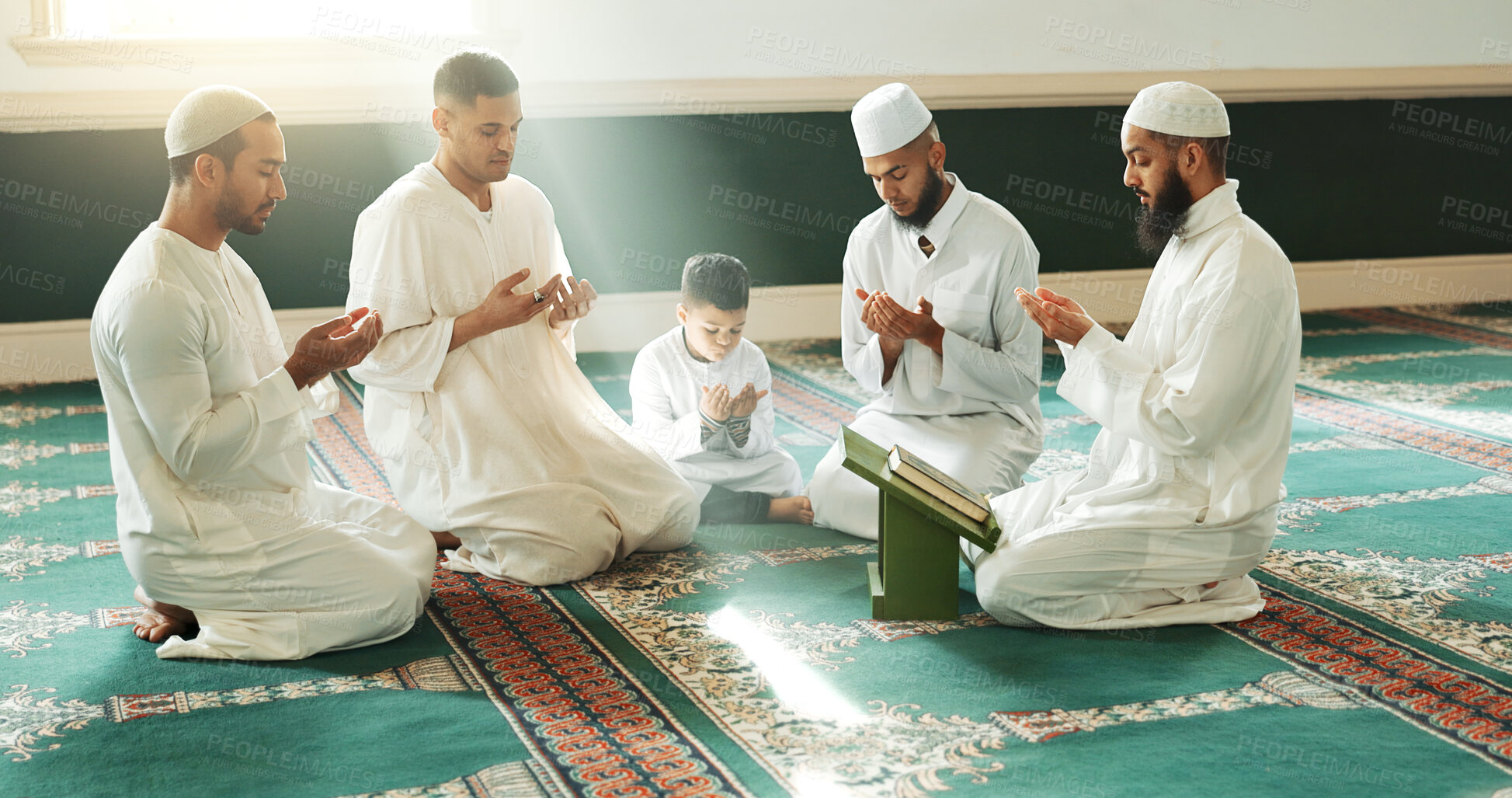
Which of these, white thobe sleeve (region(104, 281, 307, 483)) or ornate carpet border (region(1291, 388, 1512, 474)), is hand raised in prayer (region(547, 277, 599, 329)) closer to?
white thobe sleeve (region(104, 281, 307, 483))

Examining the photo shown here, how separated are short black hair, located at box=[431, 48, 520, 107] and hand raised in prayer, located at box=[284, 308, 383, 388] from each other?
698 millimetres

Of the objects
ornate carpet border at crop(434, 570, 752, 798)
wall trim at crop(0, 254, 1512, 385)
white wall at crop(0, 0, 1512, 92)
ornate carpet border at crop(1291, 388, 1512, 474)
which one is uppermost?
white wall at crop(0, 0, 1512, 92)

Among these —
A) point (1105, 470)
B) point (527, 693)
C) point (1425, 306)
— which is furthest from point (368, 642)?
point (1425, 306)

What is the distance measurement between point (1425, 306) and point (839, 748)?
6638 millimetres

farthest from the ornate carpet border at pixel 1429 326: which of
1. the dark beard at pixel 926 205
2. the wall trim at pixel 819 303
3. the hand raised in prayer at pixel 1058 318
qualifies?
the hand raised in prayer at pixel 1058 318

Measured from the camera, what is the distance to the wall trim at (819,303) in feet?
20.0

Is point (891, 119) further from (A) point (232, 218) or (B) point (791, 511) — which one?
(A) point (232, 218)

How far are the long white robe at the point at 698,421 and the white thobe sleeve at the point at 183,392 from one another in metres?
1.32

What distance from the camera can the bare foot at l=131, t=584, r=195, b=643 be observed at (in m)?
2.97

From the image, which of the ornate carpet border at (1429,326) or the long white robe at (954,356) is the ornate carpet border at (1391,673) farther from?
the ornate carpet border at (1429,326)

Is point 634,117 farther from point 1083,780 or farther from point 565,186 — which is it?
point 1083,780

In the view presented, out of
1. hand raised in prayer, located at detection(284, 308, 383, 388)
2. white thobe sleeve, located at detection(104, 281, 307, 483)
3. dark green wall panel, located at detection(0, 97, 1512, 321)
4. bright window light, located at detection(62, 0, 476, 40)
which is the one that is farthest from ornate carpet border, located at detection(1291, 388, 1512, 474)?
bright window light, located at detection(62, 0, 476, 40)

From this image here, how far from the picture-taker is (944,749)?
2.45 metres

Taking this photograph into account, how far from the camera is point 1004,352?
12.5 ft
